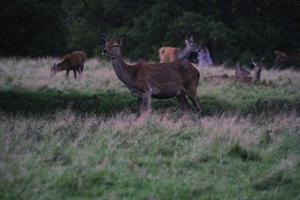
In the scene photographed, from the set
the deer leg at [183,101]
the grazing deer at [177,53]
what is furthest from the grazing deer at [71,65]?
the deer leg at [183,101]

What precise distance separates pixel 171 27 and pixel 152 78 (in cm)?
2173

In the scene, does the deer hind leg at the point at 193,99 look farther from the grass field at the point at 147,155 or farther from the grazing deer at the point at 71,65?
the grazing deer at the point at 71,65

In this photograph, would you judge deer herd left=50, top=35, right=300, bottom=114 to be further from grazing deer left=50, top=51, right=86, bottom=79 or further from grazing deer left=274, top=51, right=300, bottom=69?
grazing deer left=274, top=51, right=300, bottom=69

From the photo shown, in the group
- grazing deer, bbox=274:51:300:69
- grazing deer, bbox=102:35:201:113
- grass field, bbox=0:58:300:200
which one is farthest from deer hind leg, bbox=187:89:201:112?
grazing deer, bbox=274:51:300:69

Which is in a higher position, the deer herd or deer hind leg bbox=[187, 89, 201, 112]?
the deer herd

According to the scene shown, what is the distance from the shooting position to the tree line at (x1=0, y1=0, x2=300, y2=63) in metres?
33.5

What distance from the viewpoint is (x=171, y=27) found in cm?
3544

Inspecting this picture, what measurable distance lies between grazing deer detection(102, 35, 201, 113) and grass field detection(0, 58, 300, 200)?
2.06 ft

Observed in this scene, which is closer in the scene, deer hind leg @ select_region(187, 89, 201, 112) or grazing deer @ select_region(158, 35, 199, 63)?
deer hind leg @ select_region(187, 89, 201, 112)

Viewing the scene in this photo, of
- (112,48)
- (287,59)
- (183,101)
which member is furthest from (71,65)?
(287,59)

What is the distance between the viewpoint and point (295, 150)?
10156 mm

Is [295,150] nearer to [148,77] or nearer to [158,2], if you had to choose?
[148,77]

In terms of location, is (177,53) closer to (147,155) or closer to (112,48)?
(112,48)

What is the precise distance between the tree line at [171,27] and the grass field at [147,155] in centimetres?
1875
